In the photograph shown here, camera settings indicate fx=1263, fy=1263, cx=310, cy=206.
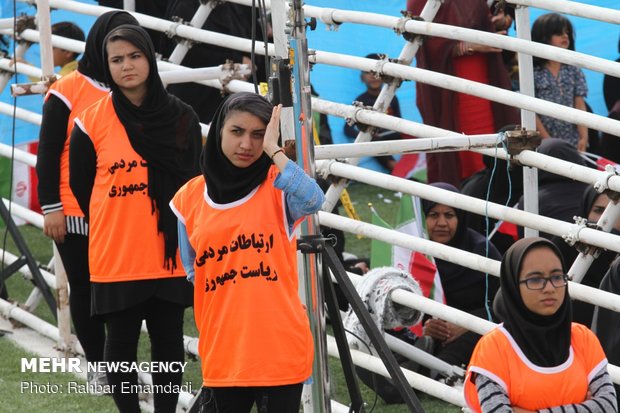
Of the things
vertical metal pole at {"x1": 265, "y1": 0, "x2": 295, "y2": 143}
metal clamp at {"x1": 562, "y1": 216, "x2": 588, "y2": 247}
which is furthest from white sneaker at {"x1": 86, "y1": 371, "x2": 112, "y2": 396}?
metal clamp at {"x1": 562, "y1": 216, "x2": 588, "y2": 247}

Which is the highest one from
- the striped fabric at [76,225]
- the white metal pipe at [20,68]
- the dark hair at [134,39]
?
the white metal pipe at [20,68]

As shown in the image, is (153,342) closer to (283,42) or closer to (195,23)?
(283,42)

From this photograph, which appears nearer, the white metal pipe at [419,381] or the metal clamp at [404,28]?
the white metal pipe at [419,381]

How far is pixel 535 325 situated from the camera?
3.95m

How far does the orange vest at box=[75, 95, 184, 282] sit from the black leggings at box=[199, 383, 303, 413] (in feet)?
2.71

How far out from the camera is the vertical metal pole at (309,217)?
424 centimetres

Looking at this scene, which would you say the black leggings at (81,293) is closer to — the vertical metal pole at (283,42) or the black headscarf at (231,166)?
the black headscarf at (231,166)

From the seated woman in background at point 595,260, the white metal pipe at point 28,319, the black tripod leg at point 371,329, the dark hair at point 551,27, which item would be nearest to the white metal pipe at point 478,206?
the seated woman in background at point 595,260

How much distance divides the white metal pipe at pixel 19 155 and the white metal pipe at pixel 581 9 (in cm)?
308

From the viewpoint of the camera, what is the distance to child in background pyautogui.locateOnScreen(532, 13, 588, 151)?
26.7ft

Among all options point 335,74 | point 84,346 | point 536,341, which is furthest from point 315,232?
point 335,74

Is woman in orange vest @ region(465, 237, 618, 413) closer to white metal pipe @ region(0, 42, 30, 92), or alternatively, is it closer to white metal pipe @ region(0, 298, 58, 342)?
white metal pipe @ region(0, 298, 58, 342)

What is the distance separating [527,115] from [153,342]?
6.06ft

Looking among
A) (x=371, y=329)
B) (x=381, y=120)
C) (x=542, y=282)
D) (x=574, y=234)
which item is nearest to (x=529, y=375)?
(x=542, y=282)
